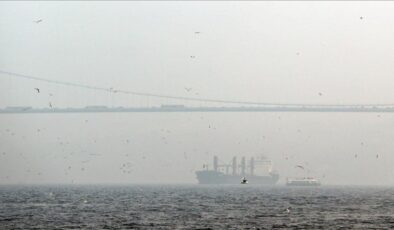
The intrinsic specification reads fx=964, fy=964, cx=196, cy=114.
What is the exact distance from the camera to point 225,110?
542ft

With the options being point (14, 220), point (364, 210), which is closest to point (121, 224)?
point (14, 220)

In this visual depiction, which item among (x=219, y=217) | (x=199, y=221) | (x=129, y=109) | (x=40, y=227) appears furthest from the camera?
(x=129, y=109)

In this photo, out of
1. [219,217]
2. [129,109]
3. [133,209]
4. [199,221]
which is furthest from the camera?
[129,109]

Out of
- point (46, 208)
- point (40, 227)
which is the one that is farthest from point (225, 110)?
point (40, 227)

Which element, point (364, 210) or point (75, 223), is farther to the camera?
point (364, 210)

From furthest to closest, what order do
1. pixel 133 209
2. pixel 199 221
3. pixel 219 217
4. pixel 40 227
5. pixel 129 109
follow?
pixel 129 109, pixel 133 209, pixel 219 217, pixel 199 221, pixel 40 227

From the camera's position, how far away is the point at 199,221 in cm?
6203

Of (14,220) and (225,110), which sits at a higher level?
(225,110)

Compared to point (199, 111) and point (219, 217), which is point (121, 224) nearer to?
point (219, 217)

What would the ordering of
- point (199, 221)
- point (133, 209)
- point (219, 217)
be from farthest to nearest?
point (133, 209) < point (219, 217) < point (199, 221)

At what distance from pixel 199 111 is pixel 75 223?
103157 millimetres

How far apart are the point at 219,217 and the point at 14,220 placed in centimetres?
1396

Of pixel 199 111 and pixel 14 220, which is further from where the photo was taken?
pixel 199 111

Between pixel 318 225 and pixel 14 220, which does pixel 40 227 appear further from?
pixel 318 225
